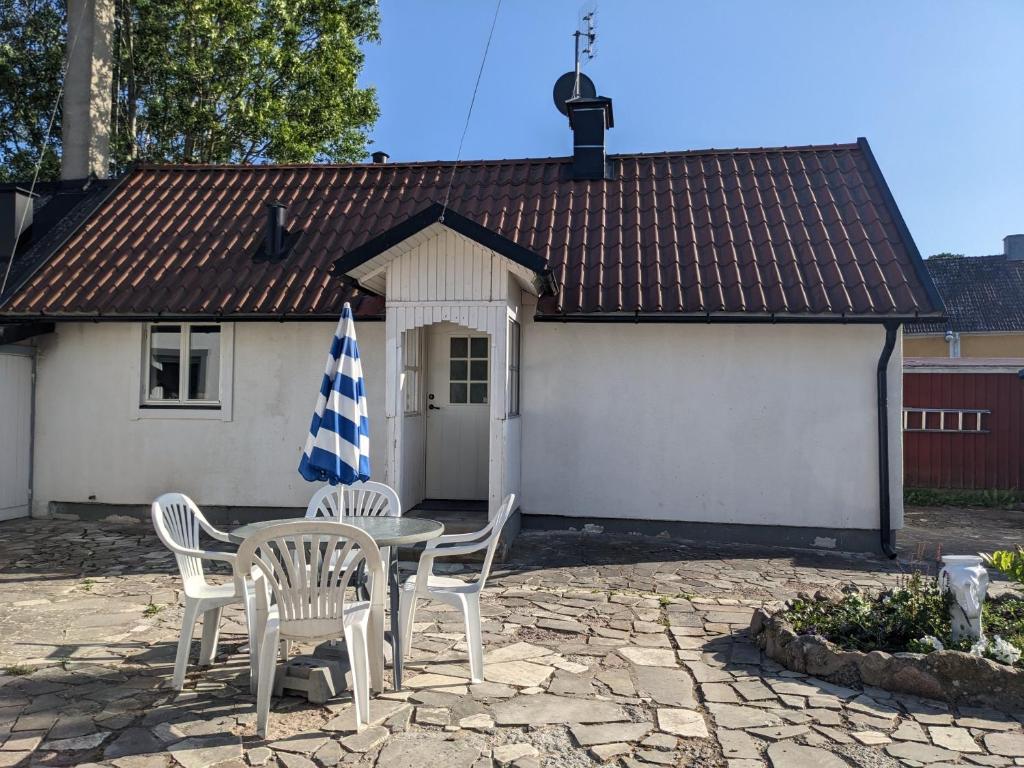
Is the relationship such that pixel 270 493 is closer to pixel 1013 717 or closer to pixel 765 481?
pixel 765 481

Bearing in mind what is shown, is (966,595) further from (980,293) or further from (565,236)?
(980,293)

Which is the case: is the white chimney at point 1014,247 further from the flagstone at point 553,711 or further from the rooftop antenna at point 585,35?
the flagstone at point 553,711

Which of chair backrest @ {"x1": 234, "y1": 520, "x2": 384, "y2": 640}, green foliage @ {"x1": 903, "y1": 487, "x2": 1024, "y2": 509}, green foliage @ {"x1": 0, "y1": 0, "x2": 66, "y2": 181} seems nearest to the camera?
chair backrest @ {"x1": 234, "y1": 520, "x2": 384, "y2": 640}

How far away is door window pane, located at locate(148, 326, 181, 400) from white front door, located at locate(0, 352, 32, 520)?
151 centimetres

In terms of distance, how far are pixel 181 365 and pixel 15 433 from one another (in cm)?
209

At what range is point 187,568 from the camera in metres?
4.70

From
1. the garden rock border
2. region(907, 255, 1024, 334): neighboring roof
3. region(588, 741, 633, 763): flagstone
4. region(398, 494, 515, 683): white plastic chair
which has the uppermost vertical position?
region(907, 255, 1024, 334): neighboring roof

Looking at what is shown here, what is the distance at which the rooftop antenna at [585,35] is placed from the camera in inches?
522

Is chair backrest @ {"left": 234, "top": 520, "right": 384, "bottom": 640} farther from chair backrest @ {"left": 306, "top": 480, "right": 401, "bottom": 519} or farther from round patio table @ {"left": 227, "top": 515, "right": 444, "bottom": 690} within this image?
chair backrest @ {"left": 306, "top": 480, "right": 401, "bottom": 519}

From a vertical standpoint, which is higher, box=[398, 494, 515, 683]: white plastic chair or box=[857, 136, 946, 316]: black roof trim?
box=[857, 136, 946, 316]: black roof trim

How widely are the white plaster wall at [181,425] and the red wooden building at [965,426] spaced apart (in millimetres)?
9168

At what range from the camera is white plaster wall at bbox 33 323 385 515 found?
9523 mm

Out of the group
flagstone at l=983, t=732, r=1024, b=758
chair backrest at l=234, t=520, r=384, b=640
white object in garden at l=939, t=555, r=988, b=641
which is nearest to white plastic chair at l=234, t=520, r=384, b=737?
chair backrest at l=234, t=520, r=384, b=640

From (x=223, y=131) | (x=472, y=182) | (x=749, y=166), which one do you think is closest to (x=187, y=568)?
(x=472, y=182)
